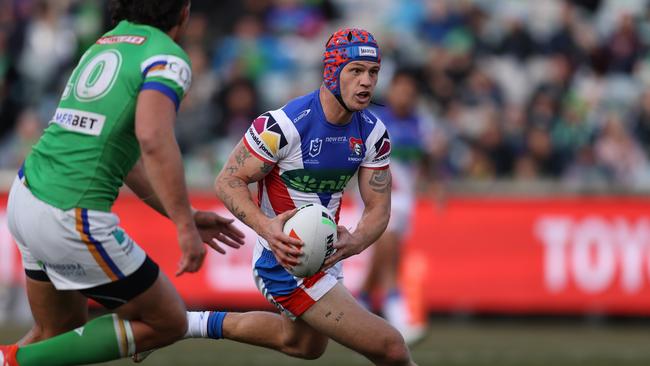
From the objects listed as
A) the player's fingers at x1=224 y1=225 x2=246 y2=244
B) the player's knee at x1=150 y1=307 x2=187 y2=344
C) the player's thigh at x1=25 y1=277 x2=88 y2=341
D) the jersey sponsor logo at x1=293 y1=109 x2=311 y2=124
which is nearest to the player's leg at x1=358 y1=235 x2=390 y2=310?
the player's fingers at x1=224 y1=225 x2=246 y2=244

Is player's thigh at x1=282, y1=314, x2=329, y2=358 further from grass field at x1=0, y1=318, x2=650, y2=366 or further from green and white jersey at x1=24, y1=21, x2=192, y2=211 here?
grass field at x1=0, y1=318, x2=650, y2=366

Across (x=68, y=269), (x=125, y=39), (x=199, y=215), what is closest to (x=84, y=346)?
(x=68, y=269)

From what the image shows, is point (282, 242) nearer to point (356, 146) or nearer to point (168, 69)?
point (356, 146)

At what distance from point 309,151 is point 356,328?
3.53 ft

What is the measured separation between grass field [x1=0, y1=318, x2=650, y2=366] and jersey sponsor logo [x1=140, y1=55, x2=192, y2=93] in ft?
14.2

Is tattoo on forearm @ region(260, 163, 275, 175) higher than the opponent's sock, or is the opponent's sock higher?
tattoo on forearm @ region(260, 163, 275, 175)

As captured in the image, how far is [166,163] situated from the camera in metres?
5.91

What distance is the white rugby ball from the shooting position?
6.67 metres

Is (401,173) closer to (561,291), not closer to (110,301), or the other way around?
(561,291)

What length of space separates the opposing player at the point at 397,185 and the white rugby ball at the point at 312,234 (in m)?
4.92

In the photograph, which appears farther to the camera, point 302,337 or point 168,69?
point 302,337

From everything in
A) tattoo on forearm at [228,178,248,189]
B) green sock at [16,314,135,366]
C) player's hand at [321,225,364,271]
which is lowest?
green sock at [16,314,135,366]

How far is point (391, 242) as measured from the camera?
38.8ft

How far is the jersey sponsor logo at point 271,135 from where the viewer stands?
695 centimetres
